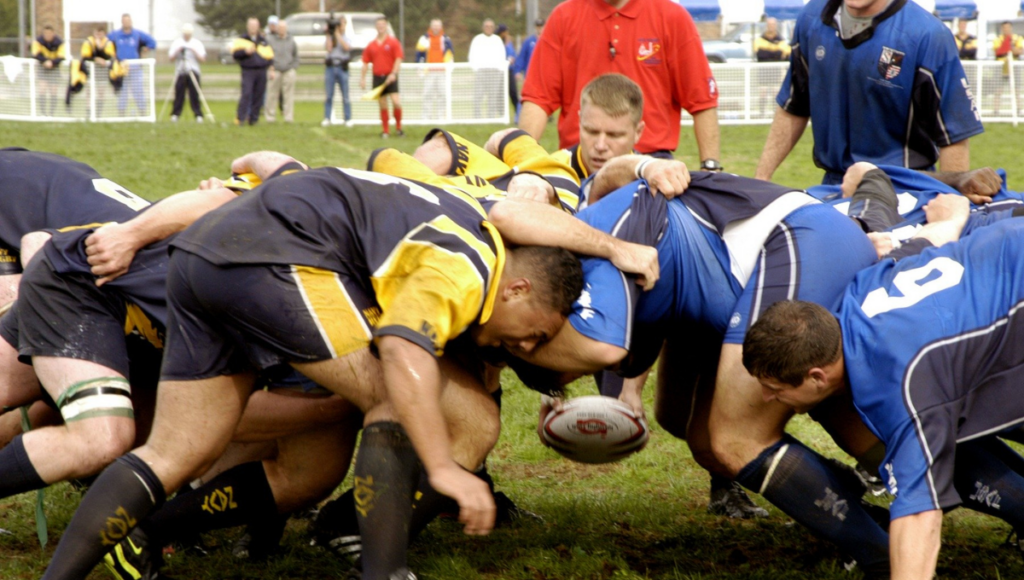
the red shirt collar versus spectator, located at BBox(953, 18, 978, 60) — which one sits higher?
spectator, located at BBox(953, 18, 978, 60)

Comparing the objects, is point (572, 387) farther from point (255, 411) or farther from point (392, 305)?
point (392, 305)

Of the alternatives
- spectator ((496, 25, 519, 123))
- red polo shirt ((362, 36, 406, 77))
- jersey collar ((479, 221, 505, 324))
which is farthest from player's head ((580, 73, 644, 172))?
spectator ((496, 25, 519, 123))

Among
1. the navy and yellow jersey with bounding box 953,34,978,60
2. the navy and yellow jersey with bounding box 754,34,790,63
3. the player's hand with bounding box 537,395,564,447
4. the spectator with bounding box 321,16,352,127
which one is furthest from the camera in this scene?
the navy and yellow jersey with bounding box 953,34,978,60

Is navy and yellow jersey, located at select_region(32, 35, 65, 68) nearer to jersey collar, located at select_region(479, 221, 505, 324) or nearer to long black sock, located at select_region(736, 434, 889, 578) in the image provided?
jersey collar, located at select_region(479, 221, 505, 324)

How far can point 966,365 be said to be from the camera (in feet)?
10.2

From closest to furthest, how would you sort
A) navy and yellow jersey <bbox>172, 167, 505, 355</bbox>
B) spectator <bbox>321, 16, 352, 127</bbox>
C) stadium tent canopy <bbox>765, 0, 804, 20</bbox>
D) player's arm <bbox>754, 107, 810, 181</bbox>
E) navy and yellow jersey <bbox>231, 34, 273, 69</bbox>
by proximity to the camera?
navy and yellow jersey <bbox>172, 167, 505, 355</bbox> < player's arm <bbox>754, 107, 810, 181</bbox> < navy and yellow jersey <bbox>231, 34, 273, 69</bbox> < spectator <bbox>321, 16, 352, 127</bbox> < stadium tent canopy <bbox>765, 0, 804, 20</bbox>

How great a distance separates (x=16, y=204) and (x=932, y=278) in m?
3.22

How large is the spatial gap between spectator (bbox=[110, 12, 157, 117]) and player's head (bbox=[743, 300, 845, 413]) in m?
19.6

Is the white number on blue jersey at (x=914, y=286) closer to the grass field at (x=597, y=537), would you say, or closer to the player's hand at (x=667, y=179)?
the player's hand at (x=667, y=179)

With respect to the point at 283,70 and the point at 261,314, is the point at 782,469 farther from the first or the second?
the point at 283,70

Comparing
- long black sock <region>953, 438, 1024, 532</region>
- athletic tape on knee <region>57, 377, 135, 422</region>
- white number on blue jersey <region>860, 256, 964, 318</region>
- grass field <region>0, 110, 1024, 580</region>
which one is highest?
white number on blue jersey <region>860, 256, 964, 318</region>

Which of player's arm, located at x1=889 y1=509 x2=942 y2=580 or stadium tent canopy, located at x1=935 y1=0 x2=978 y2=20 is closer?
player's arm, located at x1=889 y1=509 x2=942 y2=580

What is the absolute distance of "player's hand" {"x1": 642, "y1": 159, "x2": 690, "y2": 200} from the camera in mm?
3758

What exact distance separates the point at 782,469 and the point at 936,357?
63 cm
